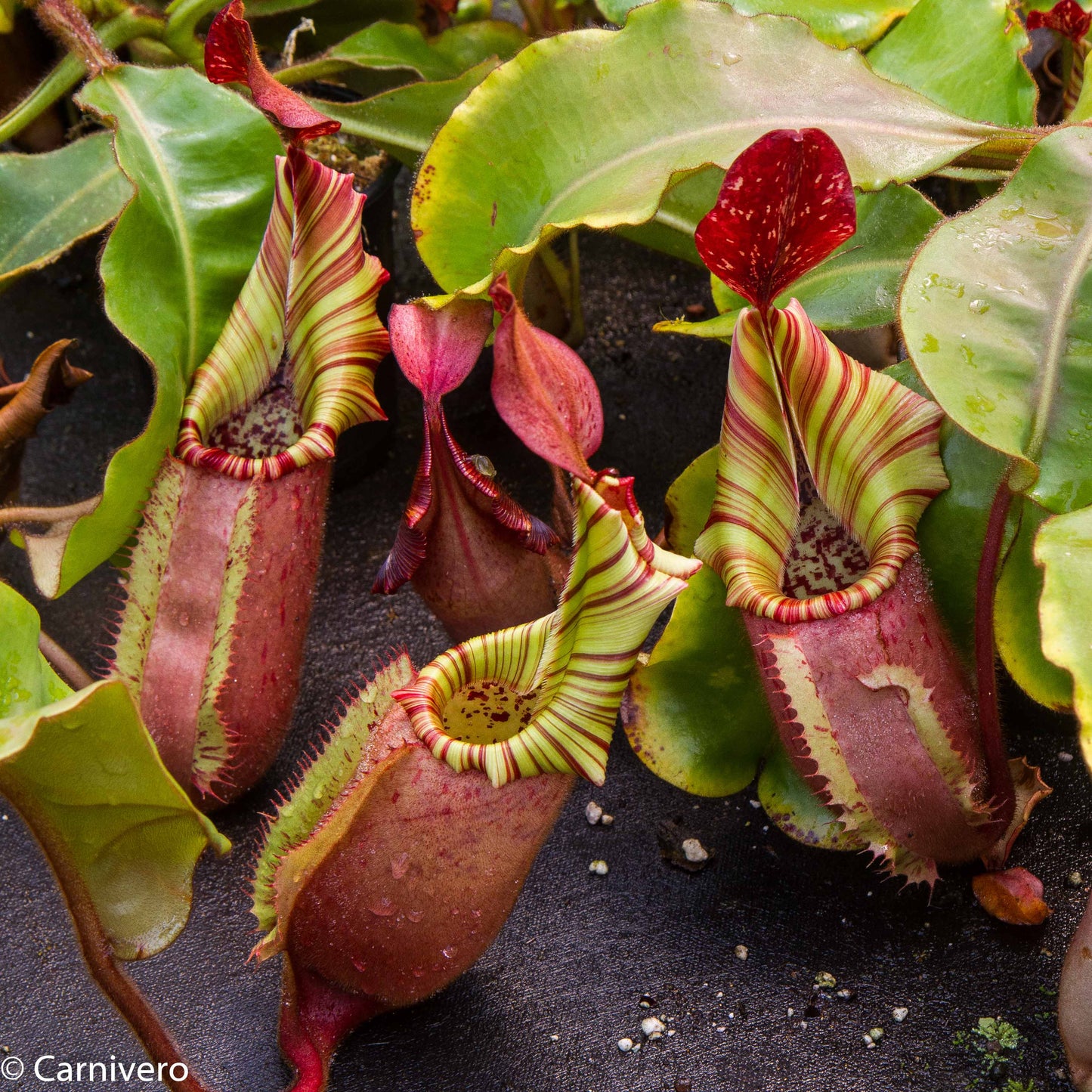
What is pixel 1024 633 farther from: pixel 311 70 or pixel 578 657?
pixel 311 70

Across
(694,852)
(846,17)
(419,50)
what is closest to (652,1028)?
(694,852)

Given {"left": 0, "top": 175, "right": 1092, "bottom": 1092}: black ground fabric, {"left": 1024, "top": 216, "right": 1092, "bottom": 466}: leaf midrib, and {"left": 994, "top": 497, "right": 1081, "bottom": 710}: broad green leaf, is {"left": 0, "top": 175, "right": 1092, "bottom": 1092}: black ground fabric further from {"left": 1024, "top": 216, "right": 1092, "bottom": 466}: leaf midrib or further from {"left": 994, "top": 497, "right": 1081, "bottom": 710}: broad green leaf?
{"left": 1024, "top": 216, "right": 1092, "bottom": 466}: leaf midrib

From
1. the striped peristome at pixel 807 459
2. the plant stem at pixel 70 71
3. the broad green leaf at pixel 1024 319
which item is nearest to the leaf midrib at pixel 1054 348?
the broad green leaf at pixel 1024 319

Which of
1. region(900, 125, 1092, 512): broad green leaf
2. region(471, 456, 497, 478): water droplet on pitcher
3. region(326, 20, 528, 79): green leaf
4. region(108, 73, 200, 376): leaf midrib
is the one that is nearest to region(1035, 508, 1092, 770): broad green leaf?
region(900, 125, 1092, 512): broad green leaf

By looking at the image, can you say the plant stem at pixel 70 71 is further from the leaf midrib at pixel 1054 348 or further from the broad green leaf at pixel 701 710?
the leaf midrib at pixel 1054 348

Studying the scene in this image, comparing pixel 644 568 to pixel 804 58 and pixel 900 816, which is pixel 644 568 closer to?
pixel 900 816

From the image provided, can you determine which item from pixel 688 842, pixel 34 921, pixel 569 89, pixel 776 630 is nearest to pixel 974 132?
pixel 569 89
